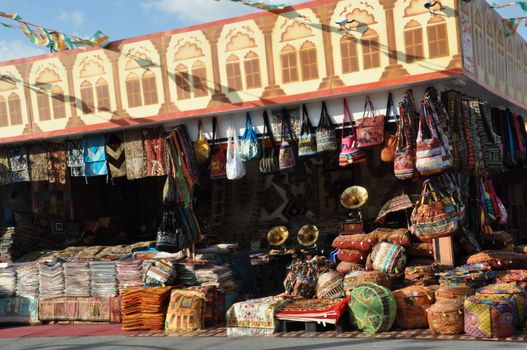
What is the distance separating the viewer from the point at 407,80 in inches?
410

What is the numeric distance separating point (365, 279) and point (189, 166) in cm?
389

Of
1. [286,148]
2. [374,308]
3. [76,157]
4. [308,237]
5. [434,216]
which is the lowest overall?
[374,308]

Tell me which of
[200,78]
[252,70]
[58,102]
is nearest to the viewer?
[252,70]

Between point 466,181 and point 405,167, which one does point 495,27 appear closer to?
point 466,181

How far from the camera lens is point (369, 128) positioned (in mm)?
10875

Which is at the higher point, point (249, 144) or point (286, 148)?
point (249, 144)

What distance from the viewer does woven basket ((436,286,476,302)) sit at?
872cm

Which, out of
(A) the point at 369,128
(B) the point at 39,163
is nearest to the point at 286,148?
(A) the point at 369,128

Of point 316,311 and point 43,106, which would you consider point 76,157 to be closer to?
point 43,106

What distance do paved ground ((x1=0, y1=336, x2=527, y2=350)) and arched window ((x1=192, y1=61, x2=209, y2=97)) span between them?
13.7 ft

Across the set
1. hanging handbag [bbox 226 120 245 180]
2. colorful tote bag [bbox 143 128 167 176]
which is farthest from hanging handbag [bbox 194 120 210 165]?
colorful tote bag [bbox 143 128 167 176]

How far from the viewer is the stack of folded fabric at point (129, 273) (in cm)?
1141

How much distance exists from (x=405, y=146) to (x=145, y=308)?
439 cm

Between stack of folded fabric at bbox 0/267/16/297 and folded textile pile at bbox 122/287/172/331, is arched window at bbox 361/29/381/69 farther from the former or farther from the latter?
stack of folded fabric at bbox 0/267/16/297
